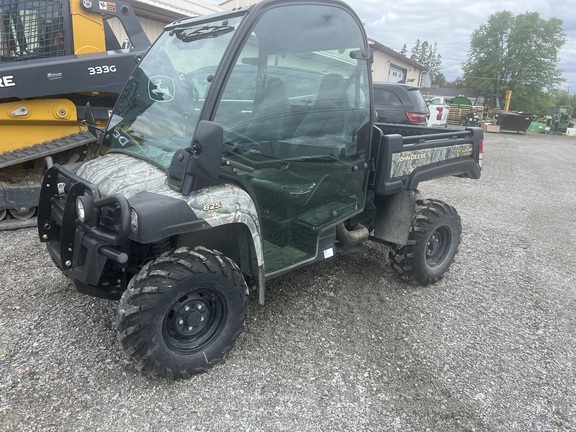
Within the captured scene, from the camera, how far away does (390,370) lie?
9.90ft

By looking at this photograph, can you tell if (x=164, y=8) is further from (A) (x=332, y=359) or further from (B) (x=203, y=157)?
(A) (x=332, y=359)

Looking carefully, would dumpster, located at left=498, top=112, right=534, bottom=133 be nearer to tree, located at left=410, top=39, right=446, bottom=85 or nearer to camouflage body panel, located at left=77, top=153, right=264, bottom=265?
camouflage body panel, located at left=77, top=153, right=264, bottom=265

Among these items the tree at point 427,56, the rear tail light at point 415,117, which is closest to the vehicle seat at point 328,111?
the rear tail light at point 415,117

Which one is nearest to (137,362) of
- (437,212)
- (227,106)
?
(227,106)

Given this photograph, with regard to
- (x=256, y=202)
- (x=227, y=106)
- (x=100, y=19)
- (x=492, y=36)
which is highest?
(x=492, y=36)

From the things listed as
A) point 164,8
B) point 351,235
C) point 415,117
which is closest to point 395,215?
point 351,235

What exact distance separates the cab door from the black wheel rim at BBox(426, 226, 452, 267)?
1094mm

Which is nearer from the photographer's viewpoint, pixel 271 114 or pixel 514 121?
pixel 271 114

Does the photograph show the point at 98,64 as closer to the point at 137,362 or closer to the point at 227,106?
the point at 227,106

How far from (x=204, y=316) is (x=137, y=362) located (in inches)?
17.9

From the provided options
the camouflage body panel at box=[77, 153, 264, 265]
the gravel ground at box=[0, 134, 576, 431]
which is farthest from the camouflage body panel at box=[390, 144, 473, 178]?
the camouflage body panel at box=[77, 153, 264, 265]

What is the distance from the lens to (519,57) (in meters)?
51.8

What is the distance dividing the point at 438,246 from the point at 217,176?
106 inches

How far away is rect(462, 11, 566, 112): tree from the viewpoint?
50.2m
